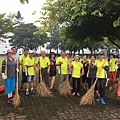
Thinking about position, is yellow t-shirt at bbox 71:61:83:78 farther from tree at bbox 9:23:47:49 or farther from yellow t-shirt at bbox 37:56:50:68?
tree at bbox 9:23:47:49

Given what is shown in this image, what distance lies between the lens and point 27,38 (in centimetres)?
5994

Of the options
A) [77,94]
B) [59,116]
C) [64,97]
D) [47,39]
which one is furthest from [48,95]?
[47,39]

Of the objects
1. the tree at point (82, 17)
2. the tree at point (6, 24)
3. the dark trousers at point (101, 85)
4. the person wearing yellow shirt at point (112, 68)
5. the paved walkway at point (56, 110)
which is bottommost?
the paved walkway at point (56, 110)

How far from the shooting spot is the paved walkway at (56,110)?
5.15 metres

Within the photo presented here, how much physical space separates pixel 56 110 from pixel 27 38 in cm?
5570

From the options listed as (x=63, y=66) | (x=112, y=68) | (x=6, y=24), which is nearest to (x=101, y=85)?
(x=63, y=66)

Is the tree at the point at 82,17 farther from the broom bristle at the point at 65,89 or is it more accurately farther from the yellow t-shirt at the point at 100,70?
the broom bristle at the point at 65,89

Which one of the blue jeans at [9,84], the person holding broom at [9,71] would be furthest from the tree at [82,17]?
the blue jeans at [9,84]

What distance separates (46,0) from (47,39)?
173 feet

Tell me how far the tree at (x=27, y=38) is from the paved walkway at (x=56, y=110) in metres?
54.0

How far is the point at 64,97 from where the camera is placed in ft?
23.8

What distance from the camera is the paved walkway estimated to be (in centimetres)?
515

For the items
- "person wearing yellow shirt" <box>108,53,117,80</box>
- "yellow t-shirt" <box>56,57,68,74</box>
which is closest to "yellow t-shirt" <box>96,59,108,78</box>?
"yellow t-shirt" <box>56,57,68,74</box>

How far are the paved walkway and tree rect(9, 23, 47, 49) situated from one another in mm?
53950
